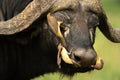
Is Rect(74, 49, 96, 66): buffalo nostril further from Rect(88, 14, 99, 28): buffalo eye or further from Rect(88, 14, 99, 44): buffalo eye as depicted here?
Rect(88, 14, 99, 28): buffalo eye

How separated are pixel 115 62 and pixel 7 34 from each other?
23.1ft

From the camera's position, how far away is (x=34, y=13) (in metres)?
7.96

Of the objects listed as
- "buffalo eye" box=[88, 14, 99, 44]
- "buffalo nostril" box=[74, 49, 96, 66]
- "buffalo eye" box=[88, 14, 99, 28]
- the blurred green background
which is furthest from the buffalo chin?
the blurred green background

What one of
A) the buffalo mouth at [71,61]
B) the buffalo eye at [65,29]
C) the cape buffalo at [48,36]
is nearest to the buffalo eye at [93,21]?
the cape buffalo at [48,36]

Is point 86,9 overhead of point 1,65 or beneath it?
overhead

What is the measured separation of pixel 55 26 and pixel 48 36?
0.96 feet

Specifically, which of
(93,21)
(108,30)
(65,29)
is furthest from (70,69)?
(108,30)

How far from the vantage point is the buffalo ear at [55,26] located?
25.6 feet

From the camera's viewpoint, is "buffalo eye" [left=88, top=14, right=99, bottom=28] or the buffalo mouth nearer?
the buffalo mouth

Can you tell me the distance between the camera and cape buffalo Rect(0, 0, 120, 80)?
775 centimetres

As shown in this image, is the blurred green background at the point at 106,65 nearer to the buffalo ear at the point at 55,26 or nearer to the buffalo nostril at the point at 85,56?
the buffalo ear at the point at 55,26

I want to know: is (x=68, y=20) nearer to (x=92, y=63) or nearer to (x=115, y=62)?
(x=92, y=63)

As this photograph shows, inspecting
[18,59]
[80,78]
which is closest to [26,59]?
[18,59]

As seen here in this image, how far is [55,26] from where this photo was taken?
309 inches
